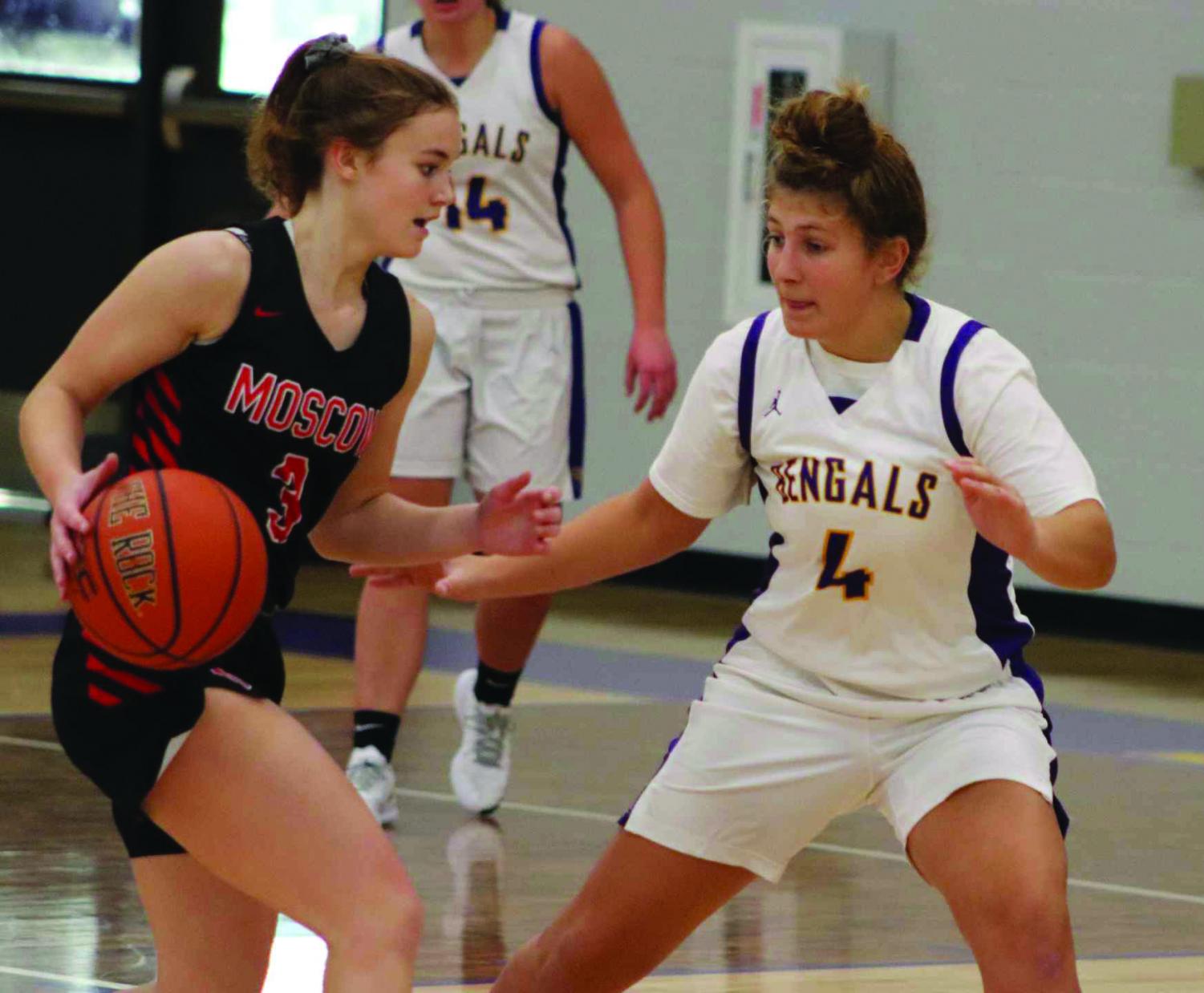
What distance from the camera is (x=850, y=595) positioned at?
3.09 meters

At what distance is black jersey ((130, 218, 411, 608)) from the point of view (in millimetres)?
2922

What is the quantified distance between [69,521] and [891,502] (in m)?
1.03

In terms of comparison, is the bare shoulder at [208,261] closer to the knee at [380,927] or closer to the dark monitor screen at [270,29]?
the knee at [380,927]

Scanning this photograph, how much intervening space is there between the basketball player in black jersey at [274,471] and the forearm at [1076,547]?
64 centimetres

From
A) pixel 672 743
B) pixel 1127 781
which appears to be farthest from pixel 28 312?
pixel 672 743

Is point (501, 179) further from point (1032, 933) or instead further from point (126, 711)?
point (1032, 933)

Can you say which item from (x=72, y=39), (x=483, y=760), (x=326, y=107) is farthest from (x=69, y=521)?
(x=72, y=39)

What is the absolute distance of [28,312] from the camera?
9.05 m

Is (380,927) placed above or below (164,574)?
below

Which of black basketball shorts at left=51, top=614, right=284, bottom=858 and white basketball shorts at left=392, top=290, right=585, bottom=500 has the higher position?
white basketball shorts at left=392, top=290, right=585, bottom=500

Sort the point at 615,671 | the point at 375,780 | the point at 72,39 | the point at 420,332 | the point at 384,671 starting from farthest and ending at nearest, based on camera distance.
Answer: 1. the point at 72,39
2. the point at 615,671
3. the point at 384,671
4. the point at 375,780
5. the point at 420,332

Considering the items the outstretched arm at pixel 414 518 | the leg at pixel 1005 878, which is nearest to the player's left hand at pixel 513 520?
the outstretched arm at pixel 414 518

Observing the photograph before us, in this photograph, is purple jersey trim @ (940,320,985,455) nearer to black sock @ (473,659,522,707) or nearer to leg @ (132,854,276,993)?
leg @ (132,854,276,993)

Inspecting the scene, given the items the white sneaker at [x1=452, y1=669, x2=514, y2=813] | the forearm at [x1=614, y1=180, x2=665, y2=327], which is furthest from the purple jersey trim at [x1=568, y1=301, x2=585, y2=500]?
the white sneaker at [x1=452, y1=669, x2=514, y2=813]
